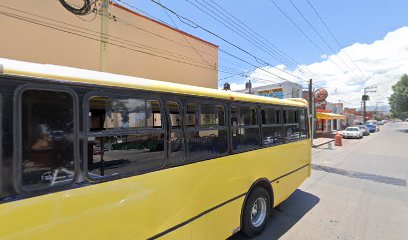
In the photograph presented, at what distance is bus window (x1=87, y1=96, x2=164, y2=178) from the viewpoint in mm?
2174

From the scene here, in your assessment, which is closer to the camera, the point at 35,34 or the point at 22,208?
the point at 22,208

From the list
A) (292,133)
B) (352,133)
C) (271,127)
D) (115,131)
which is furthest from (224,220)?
(352,133)

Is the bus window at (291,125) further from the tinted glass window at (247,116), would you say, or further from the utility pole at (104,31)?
the utility pole at (104,31)

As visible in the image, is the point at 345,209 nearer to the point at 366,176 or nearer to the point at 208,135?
the point at 208,135

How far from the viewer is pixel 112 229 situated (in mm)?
2207

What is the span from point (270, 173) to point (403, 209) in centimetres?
364

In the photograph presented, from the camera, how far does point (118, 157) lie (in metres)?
2.37

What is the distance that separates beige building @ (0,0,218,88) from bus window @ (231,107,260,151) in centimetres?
570

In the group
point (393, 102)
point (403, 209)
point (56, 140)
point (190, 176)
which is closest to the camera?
point (56, 140)

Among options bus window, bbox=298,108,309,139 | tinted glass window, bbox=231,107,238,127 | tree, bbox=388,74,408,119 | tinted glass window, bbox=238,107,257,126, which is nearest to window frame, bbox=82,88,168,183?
tinted glass window, bbox=231,107,238,127

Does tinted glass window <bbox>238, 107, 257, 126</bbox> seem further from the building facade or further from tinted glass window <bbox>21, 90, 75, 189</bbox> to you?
the building facade

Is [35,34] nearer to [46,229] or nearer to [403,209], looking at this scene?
[46,229]

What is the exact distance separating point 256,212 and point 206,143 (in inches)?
81.8

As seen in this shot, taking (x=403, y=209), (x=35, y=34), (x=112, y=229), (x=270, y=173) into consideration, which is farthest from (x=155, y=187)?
(x=35, y=34)
